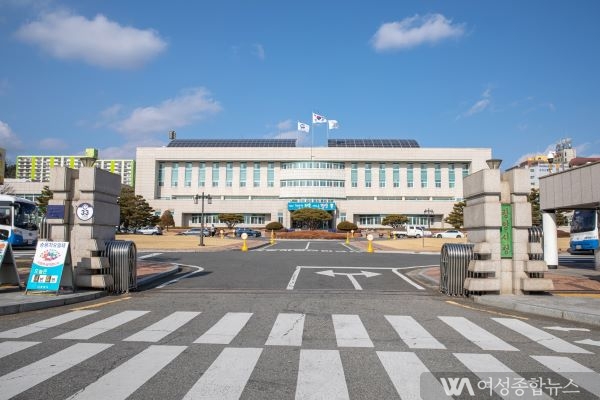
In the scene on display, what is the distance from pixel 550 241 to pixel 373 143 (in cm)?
8401

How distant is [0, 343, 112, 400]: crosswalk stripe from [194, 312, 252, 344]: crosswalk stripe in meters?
1.40

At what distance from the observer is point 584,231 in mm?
30688

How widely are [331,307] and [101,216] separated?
270 inches

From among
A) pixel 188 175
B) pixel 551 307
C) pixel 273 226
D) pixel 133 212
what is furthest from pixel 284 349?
pixel 188 175

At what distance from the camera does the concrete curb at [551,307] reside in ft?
28.6

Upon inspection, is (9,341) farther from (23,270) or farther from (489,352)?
(23,270)

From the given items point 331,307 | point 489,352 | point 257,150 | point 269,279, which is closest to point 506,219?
point 331,307

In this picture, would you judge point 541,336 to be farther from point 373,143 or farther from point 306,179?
point 373,143

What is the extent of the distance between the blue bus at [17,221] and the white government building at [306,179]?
65039mm

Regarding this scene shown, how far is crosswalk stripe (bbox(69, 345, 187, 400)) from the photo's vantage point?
4.41m

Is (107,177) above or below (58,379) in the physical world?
above

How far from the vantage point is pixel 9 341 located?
6.56 meters

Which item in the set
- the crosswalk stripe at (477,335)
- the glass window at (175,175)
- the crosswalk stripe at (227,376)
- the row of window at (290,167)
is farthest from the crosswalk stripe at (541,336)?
the glass window at (175,175)

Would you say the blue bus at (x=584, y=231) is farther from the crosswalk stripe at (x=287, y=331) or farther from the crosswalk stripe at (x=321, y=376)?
the crosswalk stripe at (x=321, y=376)
